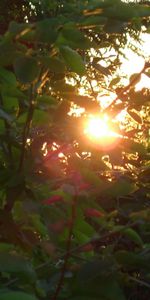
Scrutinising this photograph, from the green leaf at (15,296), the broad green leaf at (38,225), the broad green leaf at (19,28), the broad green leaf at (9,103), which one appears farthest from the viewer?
the broad green leaf at (9,103)

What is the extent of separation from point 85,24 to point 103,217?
461 millimetres

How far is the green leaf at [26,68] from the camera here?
49.7 inches

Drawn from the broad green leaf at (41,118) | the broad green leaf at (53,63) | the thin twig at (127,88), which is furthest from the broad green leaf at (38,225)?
the broad green leaf at (53,63)

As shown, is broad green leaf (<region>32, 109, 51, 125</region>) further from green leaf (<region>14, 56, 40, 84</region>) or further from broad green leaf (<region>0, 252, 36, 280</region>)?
broad green leaf (<region>0, 252, 36, 280</region>)

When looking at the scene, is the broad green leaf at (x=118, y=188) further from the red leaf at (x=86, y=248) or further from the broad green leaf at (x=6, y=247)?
the broad green leaf at (x=6, y=247)

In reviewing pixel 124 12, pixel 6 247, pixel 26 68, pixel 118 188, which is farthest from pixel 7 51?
pixel 6 247

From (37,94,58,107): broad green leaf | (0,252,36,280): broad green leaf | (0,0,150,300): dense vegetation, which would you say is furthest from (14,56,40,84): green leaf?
(0,252,36,280): broad green leaf

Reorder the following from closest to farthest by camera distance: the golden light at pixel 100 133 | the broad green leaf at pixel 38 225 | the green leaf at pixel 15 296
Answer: the green leaf at pixel 15 296 → the golden light at pixel 100 133 → the broad green leaf at pixel 38 225

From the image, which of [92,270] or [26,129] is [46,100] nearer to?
[26,129]

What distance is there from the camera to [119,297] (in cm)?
130

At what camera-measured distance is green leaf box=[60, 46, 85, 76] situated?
1332 millimetres


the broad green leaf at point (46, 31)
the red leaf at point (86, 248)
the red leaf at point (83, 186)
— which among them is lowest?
the red leaf at point (86, 248)

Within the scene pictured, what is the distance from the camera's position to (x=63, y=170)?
1505mm

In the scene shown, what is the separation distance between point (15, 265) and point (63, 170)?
39 cm
